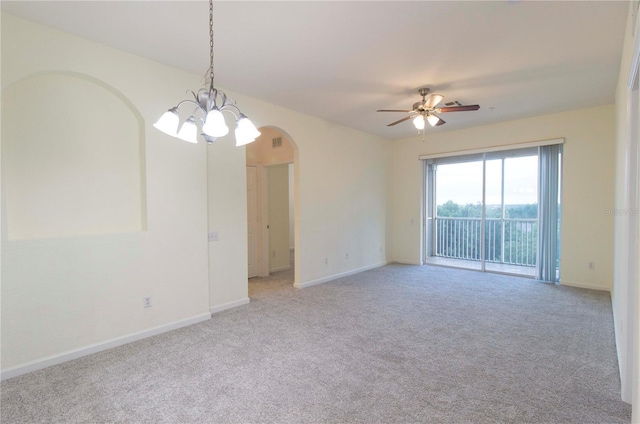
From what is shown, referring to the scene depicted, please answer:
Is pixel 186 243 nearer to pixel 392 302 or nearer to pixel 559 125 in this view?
pixel 392 302

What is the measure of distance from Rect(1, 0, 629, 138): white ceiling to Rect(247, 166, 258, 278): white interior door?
2005 millimetres

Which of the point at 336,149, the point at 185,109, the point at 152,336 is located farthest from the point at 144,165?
the point at 336,149

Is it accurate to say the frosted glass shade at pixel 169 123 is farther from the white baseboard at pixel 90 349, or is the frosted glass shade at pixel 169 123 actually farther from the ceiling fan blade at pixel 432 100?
the ceiling fan blade at pixel 432 100

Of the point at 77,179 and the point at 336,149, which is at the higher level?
the point at 336,149

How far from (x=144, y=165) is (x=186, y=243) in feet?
3.11

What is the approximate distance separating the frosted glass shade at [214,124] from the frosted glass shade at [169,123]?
10.8 inches

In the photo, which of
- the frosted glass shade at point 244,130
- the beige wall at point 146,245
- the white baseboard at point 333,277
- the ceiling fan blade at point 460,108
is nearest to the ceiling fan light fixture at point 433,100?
the ceiling fan blade at point 460,108

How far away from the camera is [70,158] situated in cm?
278

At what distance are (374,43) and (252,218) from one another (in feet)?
12.7

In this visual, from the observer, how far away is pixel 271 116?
4426 millimetres

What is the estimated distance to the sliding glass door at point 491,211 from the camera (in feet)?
17.3

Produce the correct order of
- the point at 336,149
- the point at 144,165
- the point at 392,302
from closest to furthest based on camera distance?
the point at 144,165
the point at 392,302
the point at 336,149

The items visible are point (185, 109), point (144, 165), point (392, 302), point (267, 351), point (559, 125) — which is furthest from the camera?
point (559, 125)

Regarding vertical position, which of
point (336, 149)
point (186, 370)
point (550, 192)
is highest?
point (336, 149)
